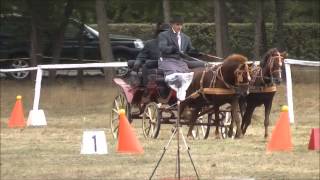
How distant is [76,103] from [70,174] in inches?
511

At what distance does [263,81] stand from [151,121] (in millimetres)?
2340

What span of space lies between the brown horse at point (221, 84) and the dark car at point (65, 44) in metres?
13.8

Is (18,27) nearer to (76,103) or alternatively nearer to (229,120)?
(76,103)

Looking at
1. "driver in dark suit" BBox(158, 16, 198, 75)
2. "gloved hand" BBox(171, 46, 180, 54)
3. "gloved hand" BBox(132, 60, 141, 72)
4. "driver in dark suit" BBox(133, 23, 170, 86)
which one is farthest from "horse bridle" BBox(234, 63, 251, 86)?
"gloved hand" BBox(132, 60, 141, 72)

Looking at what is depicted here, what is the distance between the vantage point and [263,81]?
1437 centimetres

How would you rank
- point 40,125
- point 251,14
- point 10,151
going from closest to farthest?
point 10,151, point 40,125, point 251,14

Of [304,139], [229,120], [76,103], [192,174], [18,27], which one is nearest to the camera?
[192,174]

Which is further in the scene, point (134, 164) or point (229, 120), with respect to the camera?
point (229, 120)

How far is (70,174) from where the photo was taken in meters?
11.6

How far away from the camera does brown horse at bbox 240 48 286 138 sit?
14.2 meters

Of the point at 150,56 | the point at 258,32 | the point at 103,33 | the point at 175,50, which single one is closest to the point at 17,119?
the point at 150,56

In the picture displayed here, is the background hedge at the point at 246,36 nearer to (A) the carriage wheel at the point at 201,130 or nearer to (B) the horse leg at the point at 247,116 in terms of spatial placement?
(A) the carriage wheel at the point at 201,130

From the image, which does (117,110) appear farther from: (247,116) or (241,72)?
(241,72)

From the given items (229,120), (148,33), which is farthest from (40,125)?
(148,33)
